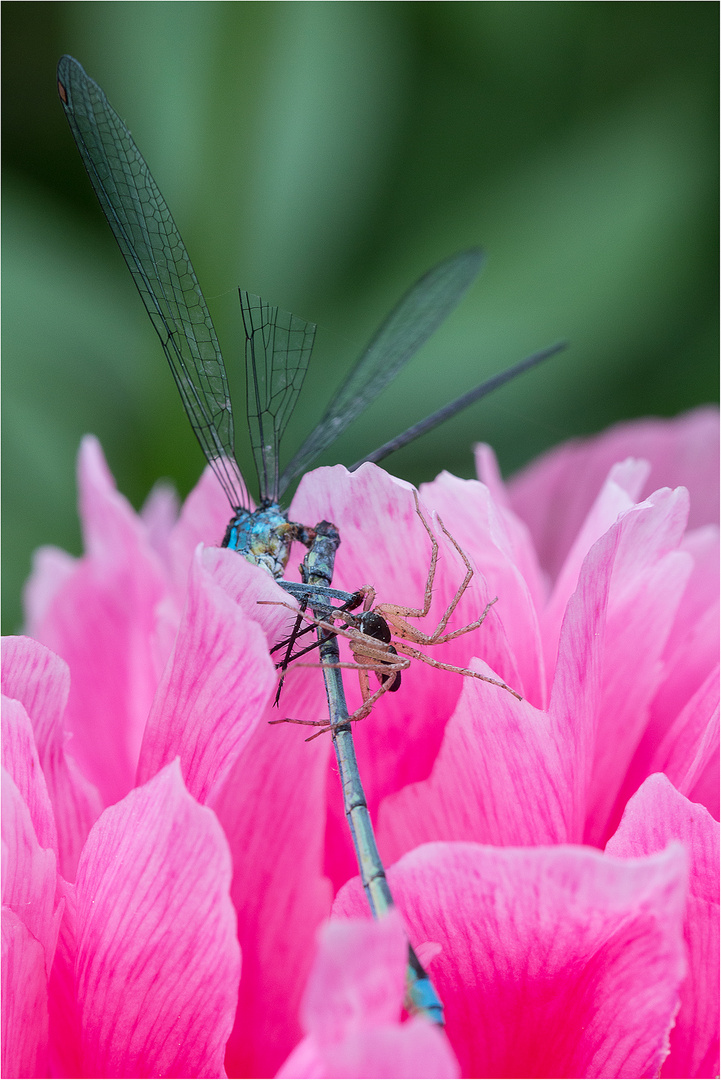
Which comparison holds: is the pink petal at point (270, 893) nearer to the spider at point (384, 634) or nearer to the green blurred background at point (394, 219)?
the spider at point (384, 634)

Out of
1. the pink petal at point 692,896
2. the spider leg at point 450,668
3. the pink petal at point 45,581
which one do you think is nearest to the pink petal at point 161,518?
the pink petal at point 45,581

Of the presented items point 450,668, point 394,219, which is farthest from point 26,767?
point 394,219

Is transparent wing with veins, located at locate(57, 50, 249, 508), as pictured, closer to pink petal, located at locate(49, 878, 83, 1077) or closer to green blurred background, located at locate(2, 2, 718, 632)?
green blurred background, located at locate(2, 2, 718, 632)

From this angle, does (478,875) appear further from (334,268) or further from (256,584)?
(334,268)


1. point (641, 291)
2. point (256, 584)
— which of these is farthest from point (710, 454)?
point (256, 584)

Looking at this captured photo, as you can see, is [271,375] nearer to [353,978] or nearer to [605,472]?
[605,472]
